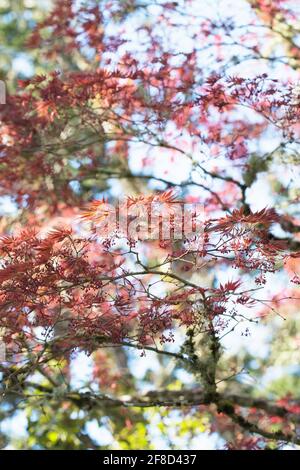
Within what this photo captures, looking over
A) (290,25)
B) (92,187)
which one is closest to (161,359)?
(92,187)

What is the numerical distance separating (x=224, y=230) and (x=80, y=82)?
5.58 ft

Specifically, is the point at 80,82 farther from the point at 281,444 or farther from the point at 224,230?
the point at 281,444

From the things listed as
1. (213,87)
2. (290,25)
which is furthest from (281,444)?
(290,25)

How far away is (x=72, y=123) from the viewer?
423 cm

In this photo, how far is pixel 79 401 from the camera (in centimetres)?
430

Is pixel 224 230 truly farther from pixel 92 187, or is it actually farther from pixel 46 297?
pixel 92 187

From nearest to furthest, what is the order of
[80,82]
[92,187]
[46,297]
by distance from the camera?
[46,297] < [80,82] < [92,187]

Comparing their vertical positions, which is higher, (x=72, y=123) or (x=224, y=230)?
(x=72, y=123)

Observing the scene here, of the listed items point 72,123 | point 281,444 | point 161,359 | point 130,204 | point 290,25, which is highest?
point 290,25

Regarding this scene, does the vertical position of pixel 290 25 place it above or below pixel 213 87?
above

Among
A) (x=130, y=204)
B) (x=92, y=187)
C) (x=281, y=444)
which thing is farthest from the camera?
(x=92, y=187)

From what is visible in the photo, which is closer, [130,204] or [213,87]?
[130,204]

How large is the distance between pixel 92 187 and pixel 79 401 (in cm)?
332

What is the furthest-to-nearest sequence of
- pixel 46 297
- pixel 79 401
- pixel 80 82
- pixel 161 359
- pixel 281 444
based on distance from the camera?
pixel 161 359, pixel 79 401, pixel 80 82, pixel 281 444, pixel 46 297
